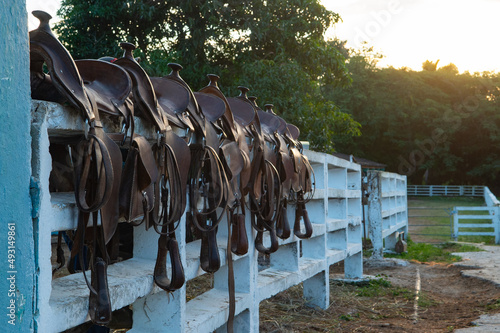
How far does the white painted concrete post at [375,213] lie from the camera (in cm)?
746

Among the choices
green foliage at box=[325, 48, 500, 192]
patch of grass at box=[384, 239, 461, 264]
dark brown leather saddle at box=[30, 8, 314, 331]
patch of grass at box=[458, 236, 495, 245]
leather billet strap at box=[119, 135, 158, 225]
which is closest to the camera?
dark brown leather saddle at box=[30, 8, 314, 331]

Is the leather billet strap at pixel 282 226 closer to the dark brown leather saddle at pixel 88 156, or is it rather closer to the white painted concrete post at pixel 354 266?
the dark brown leather saddle at pixel 88 156

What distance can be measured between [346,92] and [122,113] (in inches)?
1269

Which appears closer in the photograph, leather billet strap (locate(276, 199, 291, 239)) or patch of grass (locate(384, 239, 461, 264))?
leather billet strap (locate(276, 199, 291, 239))

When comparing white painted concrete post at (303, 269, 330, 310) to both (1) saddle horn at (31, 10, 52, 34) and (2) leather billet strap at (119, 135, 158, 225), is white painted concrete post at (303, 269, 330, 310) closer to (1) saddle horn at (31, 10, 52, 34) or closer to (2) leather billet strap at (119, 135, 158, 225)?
(2) leather billet strap at (119, 135, 158, 225)

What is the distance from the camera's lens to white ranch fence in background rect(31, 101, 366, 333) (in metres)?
1.34

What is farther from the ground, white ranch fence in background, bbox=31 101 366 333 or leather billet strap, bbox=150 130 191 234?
leather billet strap, bbox=150 130 191 234

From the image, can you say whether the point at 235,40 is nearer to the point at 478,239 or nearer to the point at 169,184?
the point at 478,239

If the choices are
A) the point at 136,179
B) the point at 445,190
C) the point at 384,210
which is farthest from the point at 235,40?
the point at 445,190

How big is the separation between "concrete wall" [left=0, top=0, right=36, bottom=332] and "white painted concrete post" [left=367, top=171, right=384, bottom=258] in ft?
22.0

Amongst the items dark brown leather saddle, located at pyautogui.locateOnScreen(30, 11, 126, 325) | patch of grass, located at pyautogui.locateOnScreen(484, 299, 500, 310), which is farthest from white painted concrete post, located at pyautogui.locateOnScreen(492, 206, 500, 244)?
dark brown leather saddle, located at pyautogui.locateOnScreen(30, 11, 126, 325)

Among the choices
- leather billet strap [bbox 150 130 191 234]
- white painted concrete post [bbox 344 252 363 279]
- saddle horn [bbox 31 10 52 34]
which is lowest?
white painted concrete post [bbox 344 252 363 279]

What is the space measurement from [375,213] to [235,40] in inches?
221

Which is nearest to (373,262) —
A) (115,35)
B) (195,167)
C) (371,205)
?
(371,205)
